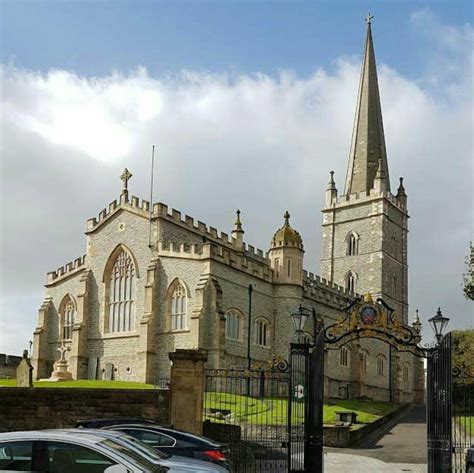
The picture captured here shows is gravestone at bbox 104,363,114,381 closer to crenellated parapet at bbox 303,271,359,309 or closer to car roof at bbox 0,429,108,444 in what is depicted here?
crenellated parapet at bbox 303,271,359,309

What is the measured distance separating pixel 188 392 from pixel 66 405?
3.28 m

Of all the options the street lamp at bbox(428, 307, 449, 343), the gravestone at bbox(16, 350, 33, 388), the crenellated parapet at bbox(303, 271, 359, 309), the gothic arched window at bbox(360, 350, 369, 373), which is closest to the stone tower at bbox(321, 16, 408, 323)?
the gothic arched window at bbox(360, 350, 369, 373)

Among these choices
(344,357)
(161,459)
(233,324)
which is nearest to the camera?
(161,459)

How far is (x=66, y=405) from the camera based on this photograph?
18.5 m

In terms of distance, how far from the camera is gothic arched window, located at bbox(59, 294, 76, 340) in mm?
47125

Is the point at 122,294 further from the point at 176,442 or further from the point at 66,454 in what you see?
the point at 66,454

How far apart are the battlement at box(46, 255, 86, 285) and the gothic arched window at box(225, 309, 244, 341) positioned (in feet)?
36.1

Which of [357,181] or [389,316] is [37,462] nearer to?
[389,316]

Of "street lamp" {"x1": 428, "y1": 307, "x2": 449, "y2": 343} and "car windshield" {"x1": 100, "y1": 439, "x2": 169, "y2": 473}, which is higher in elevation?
"street lamp" {"x1": 428, "y1": 307, "x2": 449, "y2": 343}

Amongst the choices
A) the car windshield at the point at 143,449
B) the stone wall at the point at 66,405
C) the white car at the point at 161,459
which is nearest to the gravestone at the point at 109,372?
the stone wall at the point at 66,405

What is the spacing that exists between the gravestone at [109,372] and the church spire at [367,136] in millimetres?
35228

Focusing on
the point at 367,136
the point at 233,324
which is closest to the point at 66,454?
the point at 233,324

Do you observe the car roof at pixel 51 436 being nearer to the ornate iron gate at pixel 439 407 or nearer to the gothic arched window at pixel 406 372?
the ornate iron gate at pixel 439 407

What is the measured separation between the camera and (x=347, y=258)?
69.6m
